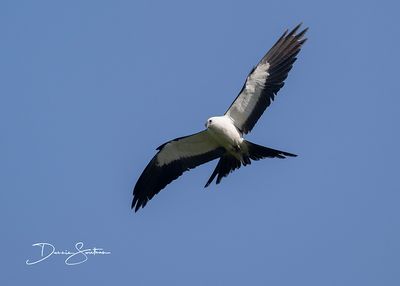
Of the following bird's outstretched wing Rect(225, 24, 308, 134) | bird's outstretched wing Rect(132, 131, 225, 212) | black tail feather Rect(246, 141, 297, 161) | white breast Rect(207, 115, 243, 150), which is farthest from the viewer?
bird's outstretched wing Rect(132, 131, 225, 212)

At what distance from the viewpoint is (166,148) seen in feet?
36.2

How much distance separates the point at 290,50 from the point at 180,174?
274cm

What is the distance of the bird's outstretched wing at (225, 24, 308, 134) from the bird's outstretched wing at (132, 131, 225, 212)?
Result: 2.10 feet

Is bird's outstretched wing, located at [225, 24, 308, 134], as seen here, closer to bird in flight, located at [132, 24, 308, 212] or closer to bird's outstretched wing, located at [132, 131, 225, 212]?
bird in flight, located at [132, 24, 308, 212]

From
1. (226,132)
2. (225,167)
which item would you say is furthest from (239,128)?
(225,167)

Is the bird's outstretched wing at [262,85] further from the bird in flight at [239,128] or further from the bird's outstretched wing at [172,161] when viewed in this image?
the bird's outstretched wing at [172,161]

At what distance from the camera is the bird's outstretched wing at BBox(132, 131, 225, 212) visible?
1100cm

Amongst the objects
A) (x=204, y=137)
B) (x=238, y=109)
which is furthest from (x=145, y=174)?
(x=238, y=109)

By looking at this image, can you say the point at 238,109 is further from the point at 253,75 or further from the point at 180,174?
the point at 180,174

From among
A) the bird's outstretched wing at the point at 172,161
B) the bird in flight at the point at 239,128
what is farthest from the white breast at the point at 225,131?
the bird's outstretched wing at the point at 172,161

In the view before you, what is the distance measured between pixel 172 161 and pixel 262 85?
78.3 inches

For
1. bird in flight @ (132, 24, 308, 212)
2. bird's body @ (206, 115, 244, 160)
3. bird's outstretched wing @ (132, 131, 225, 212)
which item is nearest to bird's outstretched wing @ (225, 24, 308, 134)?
bird in flight @ (132, 24, 308, 212)

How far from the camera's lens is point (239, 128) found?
35.3 ft

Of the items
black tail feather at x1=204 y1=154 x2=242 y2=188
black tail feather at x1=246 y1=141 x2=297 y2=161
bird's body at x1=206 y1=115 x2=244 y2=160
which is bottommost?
black tail feather at x1=246 y1=141 x2=297 y2=161
